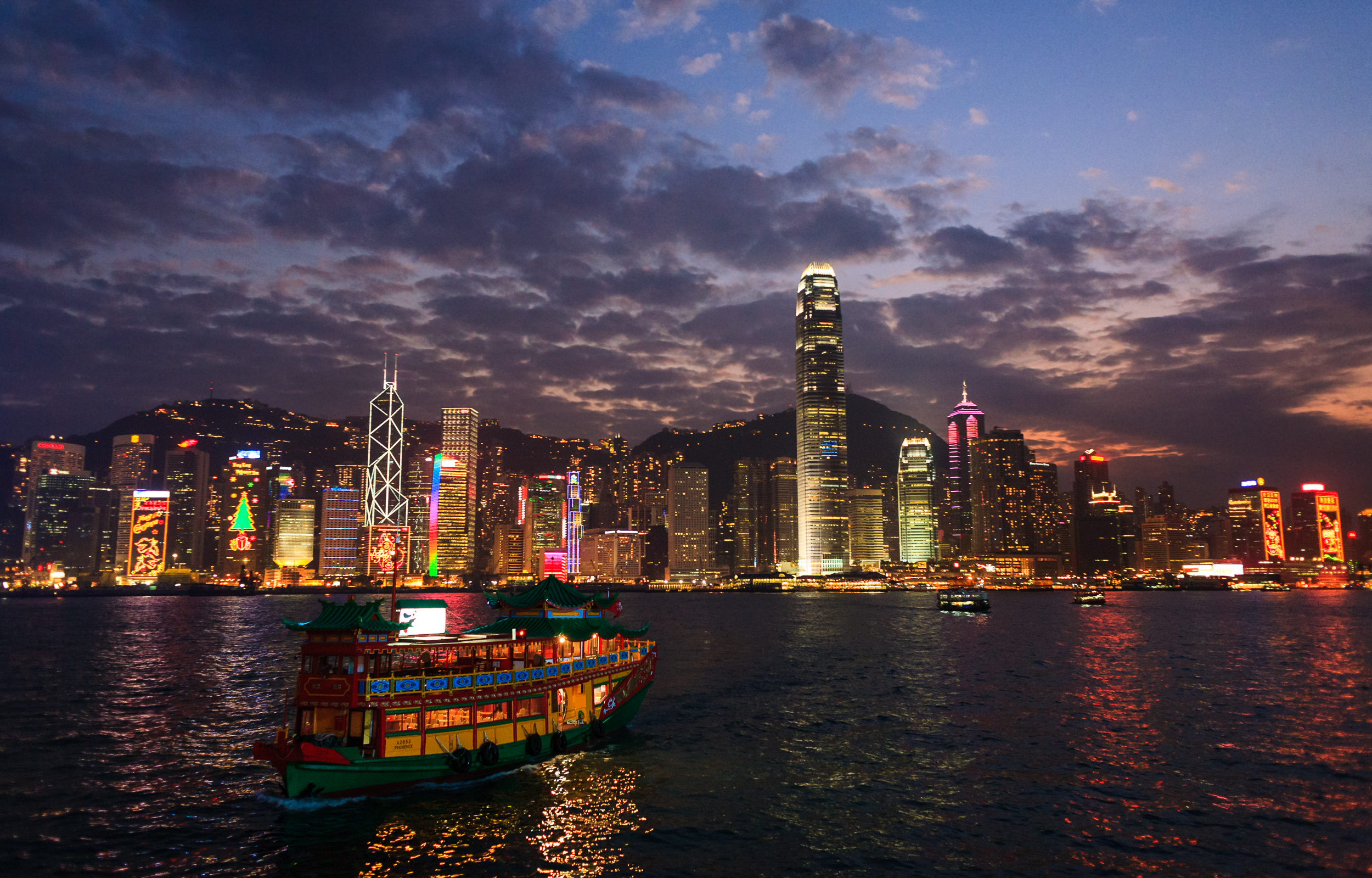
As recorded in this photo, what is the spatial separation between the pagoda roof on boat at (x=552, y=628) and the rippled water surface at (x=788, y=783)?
5367 millimetres

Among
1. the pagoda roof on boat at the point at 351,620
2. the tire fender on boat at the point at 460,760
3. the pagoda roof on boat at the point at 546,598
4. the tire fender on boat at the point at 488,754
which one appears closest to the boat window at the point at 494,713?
the tire fender on boat at the point at 488,754

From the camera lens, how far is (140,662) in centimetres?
7306

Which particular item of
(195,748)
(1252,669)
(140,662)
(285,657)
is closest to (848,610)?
(1252,669)

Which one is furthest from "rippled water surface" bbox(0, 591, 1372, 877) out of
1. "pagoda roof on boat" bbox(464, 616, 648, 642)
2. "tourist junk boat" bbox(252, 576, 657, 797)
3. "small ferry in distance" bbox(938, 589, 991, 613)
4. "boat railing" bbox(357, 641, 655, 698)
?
"small ferry in distance" bbox(938, 589, 991, 613)

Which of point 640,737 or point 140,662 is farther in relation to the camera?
point 140,662

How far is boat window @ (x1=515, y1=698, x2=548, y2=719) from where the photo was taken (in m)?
32.2

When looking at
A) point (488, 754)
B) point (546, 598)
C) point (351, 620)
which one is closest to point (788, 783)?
point (488, 754)

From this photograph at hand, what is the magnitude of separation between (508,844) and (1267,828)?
25.2 meters

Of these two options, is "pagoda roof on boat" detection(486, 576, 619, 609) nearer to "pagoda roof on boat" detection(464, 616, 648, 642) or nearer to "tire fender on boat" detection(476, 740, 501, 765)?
"pagoda roof on boat" detection(464, 616, 648, 642)

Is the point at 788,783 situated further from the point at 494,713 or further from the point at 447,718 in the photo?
the point at 447,718

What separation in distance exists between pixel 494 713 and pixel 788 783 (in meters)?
12.1

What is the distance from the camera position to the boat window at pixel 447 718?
2888 cm

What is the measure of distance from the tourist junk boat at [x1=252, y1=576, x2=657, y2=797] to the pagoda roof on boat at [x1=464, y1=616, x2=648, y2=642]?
2.8 inches

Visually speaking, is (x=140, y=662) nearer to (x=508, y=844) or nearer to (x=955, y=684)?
(x=508, y=844)
